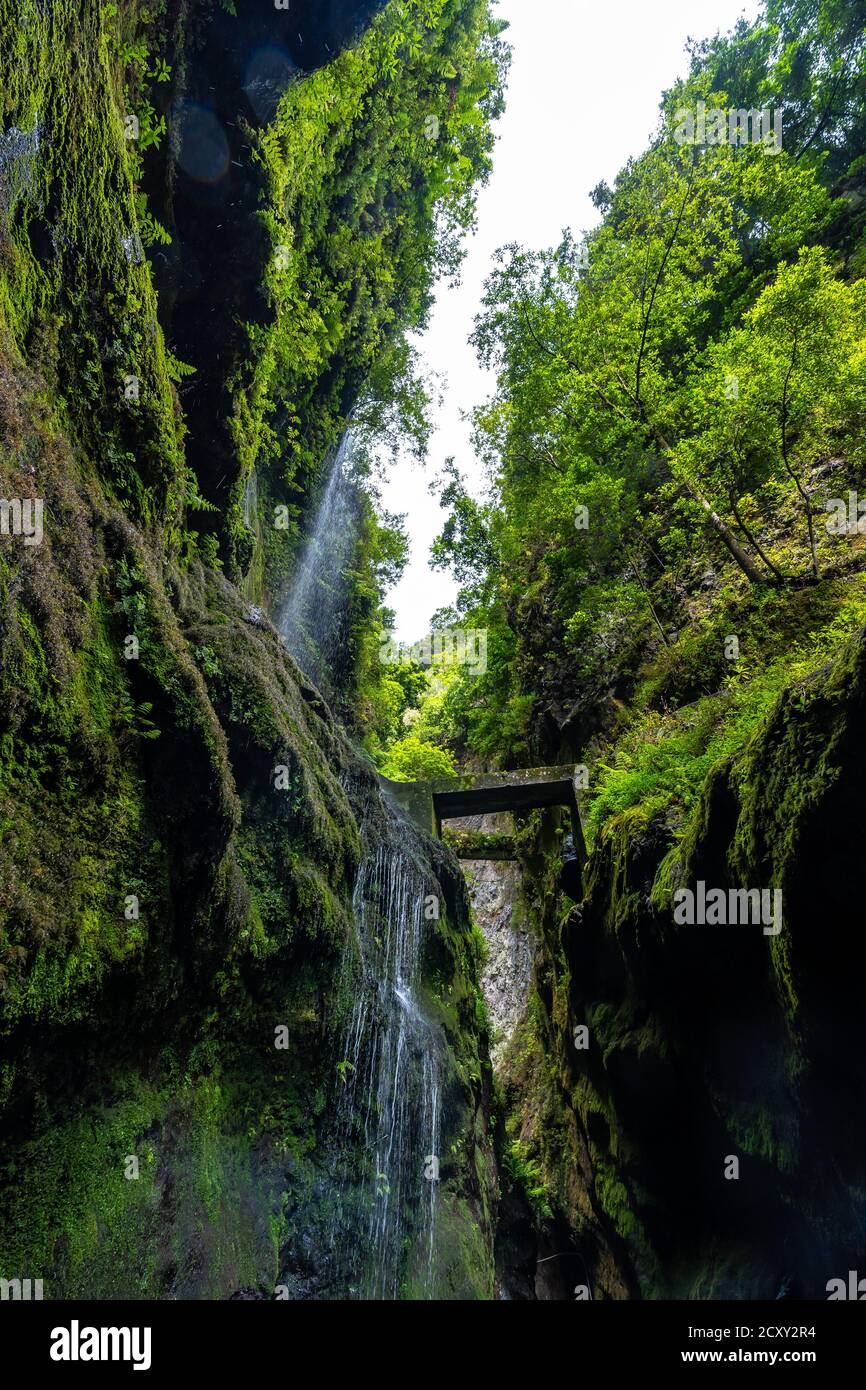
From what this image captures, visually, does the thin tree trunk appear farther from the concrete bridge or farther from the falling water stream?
the falling water stream

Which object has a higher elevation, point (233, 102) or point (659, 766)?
point (233, 102)

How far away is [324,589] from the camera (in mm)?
15203

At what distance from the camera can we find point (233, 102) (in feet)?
→ 24.1

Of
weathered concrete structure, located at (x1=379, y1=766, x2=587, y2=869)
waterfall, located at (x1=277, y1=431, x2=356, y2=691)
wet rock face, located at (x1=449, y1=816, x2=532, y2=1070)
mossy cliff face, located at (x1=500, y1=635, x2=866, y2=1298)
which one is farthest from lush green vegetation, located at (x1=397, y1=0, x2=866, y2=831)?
waterfall, located at (x1=277, y1=431, x2=356, y2=691)

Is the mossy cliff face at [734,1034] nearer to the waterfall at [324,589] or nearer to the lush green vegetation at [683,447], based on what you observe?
the lush green vegetation at [683,447]

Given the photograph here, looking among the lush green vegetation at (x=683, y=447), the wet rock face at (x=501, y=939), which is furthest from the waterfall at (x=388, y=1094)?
the wet rock face at (x=501, y=939)

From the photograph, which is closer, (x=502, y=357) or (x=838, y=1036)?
(x=838, y=1036)

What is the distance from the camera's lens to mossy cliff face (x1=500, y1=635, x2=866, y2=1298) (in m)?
3.77

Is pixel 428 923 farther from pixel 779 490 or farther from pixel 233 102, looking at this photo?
pixel 233 102

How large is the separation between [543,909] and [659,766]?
785cm

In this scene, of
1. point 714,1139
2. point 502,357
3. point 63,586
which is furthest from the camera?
point 502,357

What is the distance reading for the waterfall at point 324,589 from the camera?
45.9 feet
